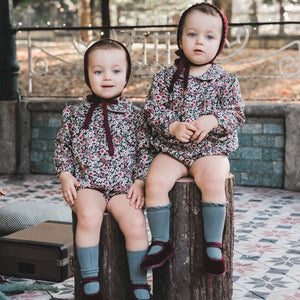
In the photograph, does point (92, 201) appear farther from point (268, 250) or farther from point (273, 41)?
point (273, 41)

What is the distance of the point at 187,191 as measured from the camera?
268 cm

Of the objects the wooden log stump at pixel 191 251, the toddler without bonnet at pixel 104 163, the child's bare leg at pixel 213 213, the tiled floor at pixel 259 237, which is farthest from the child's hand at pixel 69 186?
the tiled floor at pixel 259 237

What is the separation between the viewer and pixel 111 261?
272 centimetres

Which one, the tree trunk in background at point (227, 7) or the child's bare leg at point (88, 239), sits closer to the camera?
the child's bare leg at point (88, 239)

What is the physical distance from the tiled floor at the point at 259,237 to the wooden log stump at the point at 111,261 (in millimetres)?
512

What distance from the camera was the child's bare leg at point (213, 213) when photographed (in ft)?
8.41

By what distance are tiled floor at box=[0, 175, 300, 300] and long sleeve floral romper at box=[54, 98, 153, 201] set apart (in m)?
0.80

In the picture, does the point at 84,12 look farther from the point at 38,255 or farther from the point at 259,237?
the point at 38,255

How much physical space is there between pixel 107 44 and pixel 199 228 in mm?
911

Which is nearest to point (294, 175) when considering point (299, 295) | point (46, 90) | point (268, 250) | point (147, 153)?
point (268, 250)

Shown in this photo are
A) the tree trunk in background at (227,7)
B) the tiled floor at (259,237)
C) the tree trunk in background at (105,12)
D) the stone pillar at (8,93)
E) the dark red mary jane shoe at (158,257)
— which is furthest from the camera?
the tree trunk in background at (227,7)

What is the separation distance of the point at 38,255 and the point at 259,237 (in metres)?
1.64

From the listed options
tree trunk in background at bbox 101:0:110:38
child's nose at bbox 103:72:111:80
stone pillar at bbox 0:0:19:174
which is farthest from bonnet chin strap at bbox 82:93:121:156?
tree trunk in background at bbox 101:0:110:38

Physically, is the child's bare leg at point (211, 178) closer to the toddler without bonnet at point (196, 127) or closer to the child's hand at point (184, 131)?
the toddler without bonnet at point (196, 127)
